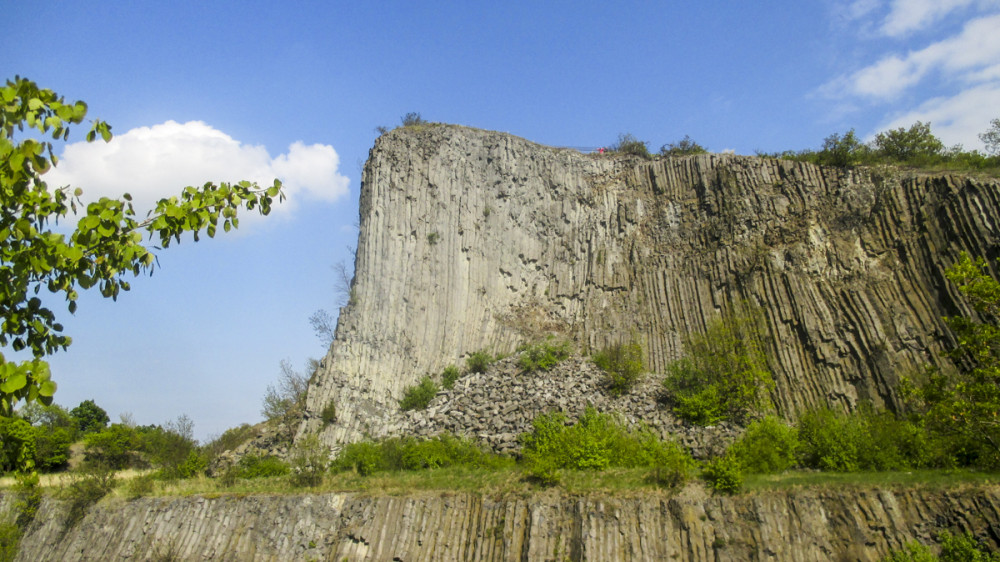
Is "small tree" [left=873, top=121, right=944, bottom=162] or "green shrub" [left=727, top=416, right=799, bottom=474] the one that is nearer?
"green shrub" [left=727, top=416, right=799, bottom=474]

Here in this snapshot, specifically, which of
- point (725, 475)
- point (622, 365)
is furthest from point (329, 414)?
point (725, 475)

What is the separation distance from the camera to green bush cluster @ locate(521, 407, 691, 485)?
869 inches

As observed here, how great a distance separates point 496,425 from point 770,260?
15507 millimetres

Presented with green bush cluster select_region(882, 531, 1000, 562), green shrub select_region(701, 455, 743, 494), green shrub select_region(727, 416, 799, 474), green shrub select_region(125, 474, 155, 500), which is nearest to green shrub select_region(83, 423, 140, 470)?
green shrub select_region(125, 474, 155, 500)

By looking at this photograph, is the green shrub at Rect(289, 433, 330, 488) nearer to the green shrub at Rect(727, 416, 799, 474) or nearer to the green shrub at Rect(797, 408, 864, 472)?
the green shrub at Rect(727, 416, 799, 474)

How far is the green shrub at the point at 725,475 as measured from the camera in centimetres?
1989

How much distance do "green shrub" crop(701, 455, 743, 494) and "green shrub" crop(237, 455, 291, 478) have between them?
16551 millimetres

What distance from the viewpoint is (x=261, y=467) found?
88.0 ft

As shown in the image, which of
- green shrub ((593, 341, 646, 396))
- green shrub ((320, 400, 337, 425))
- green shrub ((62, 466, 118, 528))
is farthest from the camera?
green shrub ((593, 341, 646, 396))

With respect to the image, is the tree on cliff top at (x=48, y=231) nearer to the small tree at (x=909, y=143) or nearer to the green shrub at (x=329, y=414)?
the green shrub at (x=329, y=414)

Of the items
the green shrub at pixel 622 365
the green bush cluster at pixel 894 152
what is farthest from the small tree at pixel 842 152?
the green shrub at pixel 622 365

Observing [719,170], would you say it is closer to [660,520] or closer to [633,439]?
[633,439]

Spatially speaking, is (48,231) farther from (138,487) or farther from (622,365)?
(622,365)

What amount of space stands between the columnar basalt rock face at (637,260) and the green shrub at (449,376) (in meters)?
0.63
